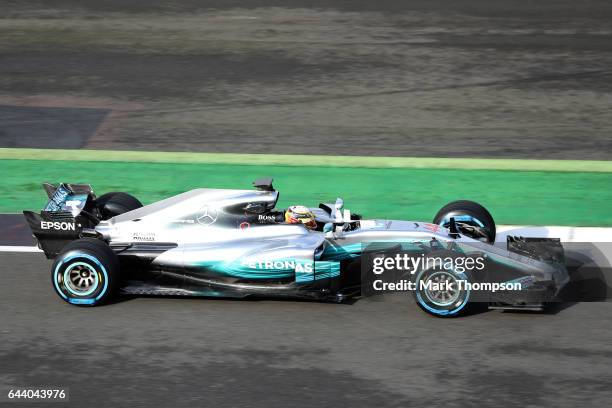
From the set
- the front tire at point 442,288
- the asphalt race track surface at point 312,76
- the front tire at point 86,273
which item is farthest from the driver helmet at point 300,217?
the asphalt race track surface at point 312,76

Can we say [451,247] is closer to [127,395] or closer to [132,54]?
[127,395]

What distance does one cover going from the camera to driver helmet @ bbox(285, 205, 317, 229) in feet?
33.8

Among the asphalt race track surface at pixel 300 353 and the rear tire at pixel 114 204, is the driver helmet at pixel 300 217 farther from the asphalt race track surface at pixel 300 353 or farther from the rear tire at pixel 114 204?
the rear tire at pixel 114 204

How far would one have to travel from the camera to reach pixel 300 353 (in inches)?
348

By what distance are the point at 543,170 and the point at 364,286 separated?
5.47m

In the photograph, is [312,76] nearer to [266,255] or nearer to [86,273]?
[266,255]

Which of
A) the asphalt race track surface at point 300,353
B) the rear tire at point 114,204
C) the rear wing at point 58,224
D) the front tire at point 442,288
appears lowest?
the asphalt race track surface at point 300,353

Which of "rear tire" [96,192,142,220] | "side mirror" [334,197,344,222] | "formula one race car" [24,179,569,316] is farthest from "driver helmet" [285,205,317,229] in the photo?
"rear tire" [96,192,142,220]

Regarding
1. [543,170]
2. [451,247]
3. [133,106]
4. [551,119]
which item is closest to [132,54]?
[133,106]

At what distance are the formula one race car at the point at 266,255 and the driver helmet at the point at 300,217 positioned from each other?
0.01 m

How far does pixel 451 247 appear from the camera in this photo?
9781 mm

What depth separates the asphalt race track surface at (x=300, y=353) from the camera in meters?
8.12

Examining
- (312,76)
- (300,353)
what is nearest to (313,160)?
(312,76)

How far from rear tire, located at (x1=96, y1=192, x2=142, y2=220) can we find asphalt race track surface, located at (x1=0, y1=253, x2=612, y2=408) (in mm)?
1195
